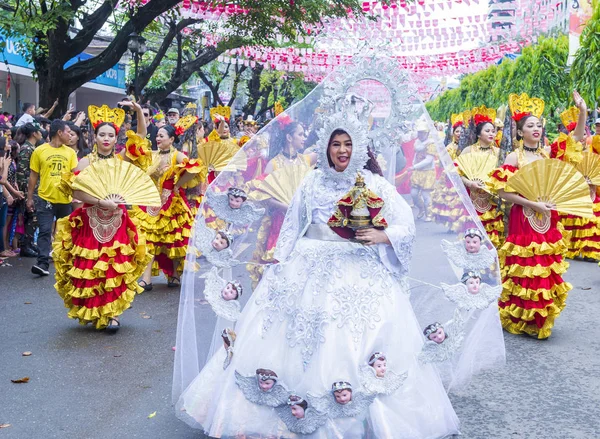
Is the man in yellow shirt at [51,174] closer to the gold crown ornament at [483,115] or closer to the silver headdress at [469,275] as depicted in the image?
the gold crown ornament at [483,115]

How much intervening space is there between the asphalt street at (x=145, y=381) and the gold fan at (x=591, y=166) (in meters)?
2.92

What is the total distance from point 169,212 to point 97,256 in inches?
88.1

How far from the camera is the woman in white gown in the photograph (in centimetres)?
390

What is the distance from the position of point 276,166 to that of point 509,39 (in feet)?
44.9

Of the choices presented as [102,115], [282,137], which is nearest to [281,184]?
[282,137]

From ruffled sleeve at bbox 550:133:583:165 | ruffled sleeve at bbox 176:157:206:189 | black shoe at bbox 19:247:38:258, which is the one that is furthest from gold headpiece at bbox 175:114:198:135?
ruffled sleeve at bbox 550:133:583:165

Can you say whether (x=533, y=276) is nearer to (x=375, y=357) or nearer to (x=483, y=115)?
(x=375, y=357)

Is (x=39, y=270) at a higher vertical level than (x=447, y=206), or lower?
lower

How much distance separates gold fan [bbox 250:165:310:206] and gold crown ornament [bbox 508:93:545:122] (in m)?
3.06

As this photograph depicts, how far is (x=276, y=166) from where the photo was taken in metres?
4.88

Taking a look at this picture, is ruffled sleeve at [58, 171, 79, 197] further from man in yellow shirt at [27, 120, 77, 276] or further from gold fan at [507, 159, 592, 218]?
gold fan at [507, 159, 592, 218]

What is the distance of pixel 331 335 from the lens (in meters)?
3.99

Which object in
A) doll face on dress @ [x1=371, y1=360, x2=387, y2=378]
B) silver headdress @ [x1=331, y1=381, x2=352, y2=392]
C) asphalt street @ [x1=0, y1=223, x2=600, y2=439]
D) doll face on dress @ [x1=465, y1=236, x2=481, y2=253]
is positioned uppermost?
doll face on dress @ [x1=465, y1=236, x2=481, y2=253]

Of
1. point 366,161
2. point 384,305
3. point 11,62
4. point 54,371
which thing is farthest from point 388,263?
point 11,62
